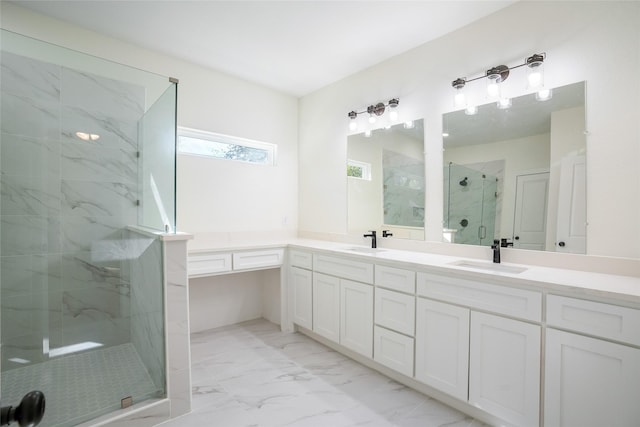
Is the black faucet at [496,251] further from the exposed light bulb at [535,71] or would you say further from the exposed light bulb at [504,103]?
the exposed light bulb at [535,71]

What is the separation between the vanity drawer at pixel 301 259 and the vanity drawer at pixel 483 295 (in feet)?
3.75

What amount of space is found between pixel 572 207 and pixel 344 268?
1590mm

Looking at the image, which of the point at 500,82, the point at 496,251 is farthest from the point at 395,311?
the point at 500,82

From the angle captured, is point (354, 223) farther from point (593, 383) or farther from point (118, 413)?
point (118, 413)

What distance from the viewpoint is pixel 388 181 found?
9.68 ft

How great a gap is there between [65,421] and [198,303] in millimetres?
1572

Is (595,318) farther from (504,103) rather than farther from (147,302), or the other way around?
(147,302)

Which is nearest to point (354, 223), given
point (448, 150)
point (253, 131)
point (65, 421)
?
point (448, 150)

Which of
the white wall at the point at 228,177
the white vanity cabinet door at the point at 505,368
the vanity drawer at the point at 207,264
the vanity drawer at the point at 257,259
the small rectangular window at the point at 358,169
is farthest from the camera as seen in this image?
the small rectangular window at the point at 358,169

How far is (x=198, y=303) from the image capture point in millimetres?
3117

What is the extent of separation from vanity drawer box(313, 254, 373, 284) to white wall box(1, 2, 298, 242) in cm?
106

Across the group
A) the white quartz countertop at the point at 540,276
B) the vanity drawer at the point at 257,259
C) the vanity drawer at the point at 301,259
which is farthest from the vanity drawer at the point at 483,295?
the vanity drawer at the point at 257,259

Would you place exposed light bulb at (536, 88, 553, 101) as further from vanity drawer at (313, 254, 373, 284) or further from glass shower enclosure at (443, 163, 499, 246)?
vanity drawer at (313, 254, 373, 284)

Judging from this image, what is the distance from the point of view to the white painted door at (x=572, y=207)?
1.86 metres
